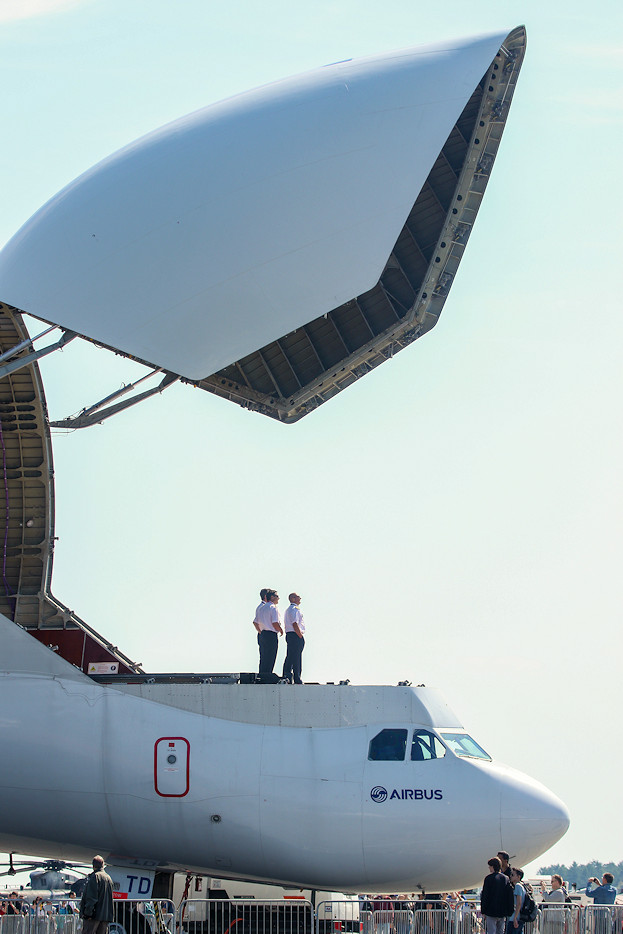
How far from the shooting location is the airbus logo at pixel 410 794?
16.6m

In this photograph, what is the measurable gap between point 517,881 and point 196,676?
644 cm

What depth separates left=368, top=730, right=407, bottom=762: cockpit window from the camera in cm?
1711

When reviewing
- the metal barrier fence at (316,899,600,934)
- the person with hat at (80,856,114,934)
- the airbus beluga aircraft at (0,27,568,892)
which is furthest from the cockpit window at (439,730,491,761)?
the person with hat at (80,856,114,934)

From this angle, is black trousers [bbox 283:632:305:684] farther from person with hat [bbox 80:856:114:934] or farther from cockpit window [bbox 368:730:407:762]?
person with hat [bbox 80:856:114:934]

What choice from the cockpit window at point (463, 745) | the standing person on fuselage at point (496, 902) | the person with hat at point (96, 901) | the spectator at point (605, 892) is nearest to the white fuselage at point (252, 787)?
the cockpit window at point (463, 745)

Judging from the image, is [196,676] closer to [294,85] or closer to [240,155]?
[240,155]

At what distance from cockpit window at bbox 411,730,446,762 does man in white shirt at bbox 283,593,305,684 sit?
97.4 inches

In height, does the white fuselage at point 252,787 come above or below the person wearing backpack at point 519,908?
above

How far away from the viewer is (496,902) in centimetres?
1414

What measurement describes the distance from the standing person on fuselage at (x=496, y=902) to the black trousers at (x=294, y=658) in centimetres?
547

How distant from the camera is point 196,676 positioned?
1883cm

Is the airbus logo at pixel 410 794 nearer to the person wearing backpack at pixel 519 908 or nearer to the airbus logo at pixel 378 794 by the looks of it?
the airbus logo at pixel 378 794

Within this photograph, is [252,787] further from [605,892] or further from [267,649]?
[605,892]

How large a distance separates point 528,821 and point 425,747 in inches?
74.4
